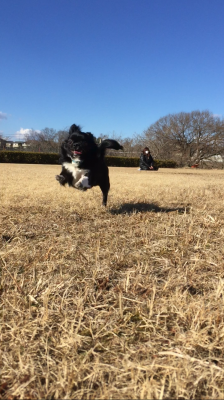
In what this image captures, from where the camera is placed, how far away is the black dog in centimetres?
Result: 386

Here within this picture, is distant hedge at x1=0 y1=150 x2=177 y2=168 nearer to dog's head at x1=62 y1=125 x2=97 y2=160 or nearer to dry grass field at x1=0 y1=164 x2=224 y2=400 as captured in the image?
dog's head at x1=62 y1=125 x2=97 y2=160

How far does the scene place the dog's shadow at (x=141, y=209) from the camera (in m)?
4.05

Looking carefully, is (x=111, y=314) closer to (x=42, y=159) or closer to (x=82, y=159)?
(x=82, y=159)

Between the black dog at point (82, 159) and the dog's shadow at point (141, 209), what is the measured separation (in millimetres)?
534

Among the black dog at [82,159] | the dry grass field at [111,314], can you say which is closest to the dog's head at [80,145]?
the black dog at [82,159]

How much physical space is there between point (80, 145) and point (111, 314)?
9.12 feet

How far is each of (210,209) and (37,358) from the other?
374 cm

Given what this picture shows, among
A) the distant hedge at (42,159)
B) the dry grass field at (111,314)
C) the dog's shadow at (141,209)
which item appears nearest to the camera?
the dry grass field at (111,314)

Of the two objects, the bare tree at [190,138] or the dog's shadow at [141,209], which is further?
the bare tree at [190,138]

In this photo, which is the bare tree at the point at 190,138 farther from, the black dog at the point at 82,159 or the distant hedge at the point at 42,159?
the black dog at the point at 82,159

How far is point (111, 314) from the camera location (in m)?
1.41

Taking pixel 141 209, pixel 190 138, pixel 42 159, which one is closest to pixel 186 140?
pixel 190 138

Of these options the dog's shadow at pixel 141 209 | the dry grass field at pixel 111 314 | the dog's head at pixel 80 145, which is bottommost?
the dry grass field at pixel 111 314

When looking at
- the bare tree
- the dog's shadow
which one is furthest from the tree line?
the dog's shadow
